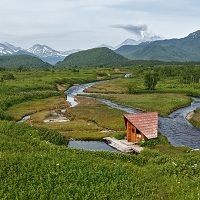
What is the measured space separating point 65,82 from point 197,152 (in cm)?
10705

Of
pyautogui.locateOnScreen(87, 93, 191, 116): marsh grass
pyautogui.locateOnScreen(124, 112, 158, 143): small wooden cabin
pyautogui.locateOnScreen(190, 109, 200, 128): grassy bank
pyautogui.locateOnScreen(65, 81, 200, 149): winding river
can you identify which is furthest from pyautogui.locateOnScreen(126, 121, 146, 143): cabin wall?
pyautogui.locateOnScreen(87, 93, 191, 116): marsh grass

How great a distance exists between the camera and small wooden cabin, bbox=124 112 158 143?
1778 inches

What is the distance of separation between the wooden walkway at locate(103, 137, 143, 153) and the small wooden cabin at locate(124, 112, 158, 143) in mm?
1285

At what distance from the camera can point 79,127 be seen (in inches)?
2261

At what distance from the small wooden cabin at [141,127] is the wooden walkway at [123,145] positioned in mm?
1285

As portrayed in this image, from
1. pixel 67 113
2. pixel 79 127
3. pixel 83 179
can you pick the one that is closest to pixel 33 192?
pixel 83 179

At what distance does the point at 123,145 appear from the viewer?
147 ft

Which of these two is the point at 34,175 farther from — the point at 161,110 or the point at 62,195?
the point at 161,110

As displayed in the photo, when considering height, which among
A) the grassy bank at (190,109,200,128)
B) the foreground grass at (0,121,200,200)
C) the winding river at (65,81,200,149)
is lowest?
the winding river at (65,81,200,149)

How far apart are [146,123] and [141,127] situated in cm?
131

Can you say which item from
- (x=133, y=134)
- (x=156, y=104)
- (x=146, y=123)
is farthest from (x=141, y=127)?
(x=156, y=104)

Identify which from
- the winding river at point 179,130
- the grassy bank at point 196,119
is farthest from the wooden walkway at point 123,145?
the grassy bank at point 196,119

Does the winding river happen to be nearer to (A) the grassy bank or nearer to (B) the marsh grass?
(A) the grassy bank

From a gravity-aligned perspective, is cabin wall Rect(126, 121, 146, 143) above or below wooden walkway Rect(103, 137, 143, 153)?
above
